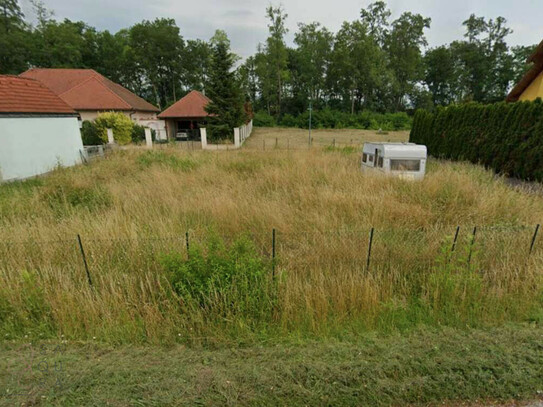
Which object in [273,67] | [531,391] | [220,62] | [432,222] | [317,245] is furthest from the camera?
[273,67]

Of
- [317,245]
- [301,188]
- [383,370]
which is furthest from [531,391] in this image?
[301,188]

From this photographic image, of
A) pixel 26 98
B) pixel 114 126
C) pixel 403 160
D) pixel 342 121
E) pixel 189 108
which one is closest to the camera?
pixel 403 160

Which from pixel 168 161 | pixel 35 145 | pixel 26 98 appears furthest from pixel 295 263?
pixel 26 98

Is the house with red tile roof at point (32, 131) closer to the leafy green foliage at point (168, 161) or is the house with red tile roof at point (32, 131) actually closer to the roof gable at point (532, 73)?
the leafy green foliage at point (168, 161)

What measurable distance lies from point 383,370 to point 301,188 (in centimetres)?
544

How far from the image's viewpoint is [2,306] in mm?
3119

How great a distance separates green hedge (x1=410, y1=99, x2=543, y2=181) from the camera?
9.35 metres

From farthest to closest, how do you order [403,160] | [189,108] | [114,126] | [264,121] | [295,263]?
[264,121] < [189,108] < [114,126] < [403,160] < [295,263]

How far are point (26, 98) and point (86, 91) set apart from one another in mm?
22449

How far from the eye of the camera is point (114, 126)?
21.6m

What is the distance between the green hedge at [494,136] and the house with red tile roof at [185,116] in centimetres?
2299

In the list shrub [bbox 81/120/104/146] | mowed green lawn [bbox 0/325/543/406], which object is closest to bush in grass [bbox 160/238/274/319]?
mowed green lawn [bbox 0/325/543/406]

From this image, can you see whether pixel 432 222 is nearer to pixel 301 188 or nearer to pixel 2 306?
pixel 301 188

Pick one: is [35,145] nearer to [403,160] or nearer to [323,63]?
[403,160]
